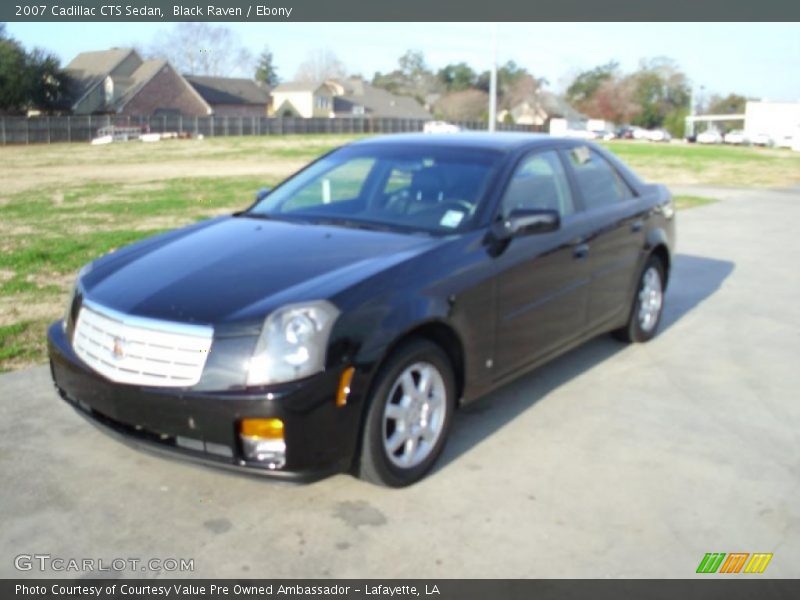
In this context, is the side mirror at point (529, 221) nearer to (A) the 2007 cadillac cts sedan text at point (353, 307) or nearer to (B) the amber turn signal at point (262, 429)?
(A) the 2007 cadillac cts sedan text at point (353, 307)

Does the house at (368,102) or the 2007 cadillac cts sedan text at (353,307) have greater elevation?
the house at (368,102)

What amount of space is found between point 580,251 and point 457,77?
125 meters

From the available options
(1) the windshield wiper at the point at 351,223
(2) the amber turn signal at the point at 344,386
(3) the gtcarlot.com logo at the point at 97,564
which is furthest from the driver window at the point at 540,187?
(3) the gtcarlot.com logo at the point at 97,564

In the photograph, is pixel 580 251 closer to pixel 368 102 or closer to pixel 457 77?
pixel 368 102

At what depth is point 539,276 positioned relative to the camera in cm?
472

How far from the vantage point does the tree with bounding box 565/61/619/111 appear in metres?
122

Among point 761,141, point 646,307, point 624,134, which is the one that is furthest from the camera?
point 624,134

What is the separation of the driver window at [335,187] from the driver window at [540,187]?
3.13 feet

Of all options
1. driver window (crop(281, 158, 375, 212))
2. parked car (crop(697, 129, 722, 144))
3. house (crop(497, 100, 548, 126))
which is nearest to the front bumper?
driver window (crop(281, 158, 375, 212))

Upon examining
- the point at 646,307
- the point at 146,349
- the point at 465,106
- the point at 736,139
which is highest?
the point at 465,106

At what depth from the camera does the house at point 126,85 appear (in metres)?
67.8
